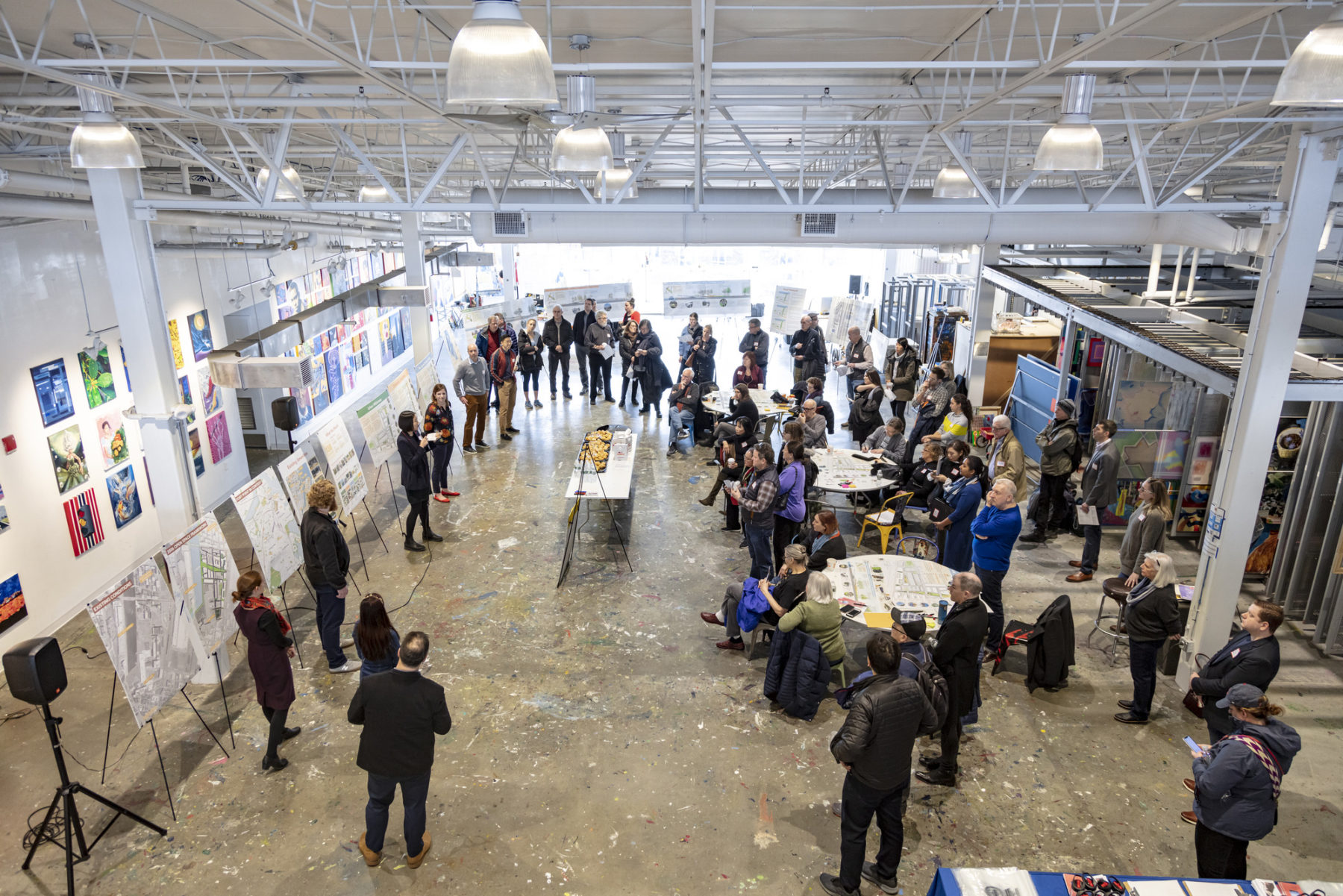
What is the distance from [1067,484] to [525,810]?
7.18 meters

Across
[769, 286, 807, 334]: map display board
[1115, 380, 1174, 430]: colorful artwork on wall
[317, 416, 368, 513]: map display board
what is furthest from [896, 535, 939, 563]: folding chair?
[769, 286, 807, 334]: map display board

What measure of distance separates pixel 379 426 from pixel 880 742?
7.36 m

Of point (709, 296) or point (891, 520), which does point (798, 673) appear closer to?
point (891, 520)

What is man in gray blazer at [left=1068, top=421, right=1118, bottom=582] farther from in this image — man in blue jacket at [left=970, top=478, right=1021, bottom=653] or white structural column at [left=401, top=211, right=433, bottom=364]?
white structural column at [left=401, top=211, right=433, bottom=364]

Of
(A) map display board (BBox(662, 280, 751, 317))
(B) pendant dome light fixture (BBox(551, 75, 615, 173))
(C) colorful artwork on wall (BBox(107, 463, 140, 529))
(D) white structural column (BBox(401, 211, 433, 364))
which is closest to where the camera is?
(B) pendant dome light fixture (BBox(551, 75, 615, 173))

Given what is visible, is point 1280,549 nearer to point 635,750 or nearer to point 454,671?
point 635,750

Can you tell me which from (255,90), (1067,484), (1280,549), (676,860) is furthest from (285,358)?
(1280,549)

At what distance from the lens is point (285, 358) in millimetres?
8195

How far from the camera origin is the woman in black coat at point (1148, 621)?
5.41m

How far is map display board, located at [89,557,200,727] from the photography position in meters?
4.80

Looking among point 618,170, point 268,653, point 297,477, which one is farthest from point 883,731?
point 618,170

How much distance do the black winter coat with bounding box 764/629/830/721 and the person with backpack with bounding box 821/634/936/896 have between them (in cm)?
150

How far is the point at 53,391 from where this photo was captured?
7.75 metres

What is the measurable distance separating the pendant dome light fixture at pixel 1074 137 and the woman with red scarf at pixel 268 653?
217 inches
